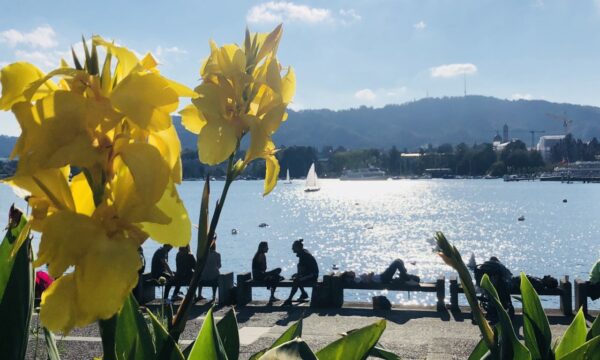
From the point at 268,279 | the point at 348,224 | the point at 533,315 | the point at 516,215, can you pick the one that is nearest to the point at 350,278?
the point at 268,279

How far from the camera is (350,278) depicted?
46.5ft

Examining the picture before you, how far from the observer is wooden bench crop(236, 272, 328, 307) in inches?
537

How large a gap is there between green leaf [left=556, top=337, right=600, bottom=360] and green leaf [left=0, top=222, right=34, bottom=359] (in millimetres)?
1044

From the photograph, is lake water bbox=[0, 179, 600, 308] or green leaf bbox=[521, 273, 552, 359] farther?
lake water bbox=[0, 179, 600, 308]

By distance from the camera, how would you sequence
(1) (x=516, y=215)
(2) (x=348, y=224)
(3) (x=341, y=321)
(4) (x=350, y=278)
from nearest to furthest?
(3) (x=341, y=321)
(4) (x=350, y=278)
(2) (x=348, y=224)
(1) (x=516, y=215)

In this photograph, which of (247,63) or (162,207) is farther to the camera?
(247,63)

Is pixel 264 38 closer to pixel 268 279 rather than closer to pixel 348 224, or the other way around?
pixel 268 279

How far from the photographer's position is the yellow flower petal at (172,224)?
893 mm

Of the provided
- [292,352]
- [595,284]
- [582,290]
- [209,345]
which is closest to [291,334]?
[209,345]

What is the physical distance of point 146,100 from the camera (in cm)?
84

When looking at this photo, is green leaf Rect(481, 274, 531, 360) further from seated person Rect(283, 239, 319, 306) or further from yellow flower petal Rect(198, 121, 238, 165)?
seated person Rect(283, 239, 319, 306)

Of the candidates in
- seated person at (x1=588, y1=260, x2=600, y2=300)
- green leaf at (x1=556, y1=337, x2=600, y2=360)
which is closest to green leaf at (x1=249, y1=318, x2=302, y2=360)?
green leaf at (x1=556, y1=337, x2=600, y2=360)

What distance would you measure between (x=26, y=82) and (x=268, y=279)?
45.9 feet

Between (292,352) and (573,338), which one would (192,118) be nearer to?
(292,352)
